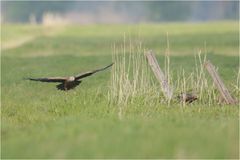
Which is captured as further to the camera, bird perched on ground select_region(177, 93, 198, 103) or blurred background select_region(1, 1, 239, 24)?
blurred background select_region(1, 1, 239, 24)

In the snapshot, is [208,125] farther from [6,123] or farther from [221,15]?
[221,15]

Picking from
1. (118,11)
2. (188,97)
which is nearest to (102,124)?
(188,97)

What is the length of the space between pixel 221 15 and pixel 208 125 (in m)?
129

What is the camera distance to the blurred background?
12756 centimetres

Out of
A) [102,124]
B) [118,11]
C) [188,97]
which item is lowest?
[102,124]

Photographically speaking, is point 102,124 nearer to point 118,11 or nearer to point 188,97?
point 188,97

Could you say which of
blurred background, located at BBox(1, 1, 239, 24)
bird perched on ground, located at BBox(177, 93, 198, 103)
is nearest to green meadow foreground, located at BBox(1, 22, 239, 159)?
bird perched on ground, located at BBox(177, 93, 198, 103)

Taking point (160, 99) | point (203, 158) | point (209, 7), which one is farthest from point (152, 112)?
point (209, 7)

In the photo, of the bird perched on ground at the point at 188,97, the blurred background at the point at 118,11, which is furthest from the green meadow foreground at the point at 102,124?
the blurred background at the point at 118,11

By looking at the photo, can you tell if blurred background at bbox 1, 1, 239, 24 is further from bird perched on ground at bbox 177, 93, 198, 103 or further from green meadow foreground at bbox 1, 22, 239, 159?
bird perched on ground at bbox 177, 93, 198, 103

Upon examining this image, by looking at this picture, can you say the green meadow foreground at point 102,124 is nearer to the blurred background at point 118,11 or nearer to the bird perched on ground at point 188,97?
the bird perched on ground at point 188,97

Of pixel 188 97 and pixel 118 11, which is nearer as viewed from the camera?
pixel 188 97

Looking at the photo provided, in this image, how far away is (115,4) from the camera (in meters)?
162

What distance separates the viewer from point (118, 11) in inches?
6501
